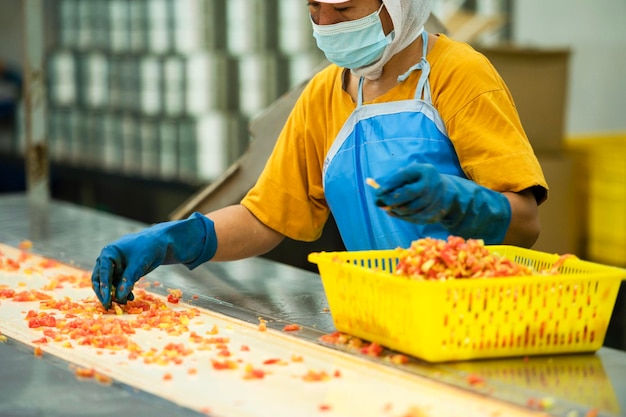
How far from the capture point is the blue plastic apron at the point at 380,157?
2047 mm

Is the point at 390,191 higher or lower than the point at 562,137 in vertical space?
higher

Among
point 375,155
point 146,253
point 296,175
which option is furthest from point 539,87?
point 146,253

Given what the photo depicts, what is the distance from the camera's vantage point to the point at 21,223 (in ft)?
11.4

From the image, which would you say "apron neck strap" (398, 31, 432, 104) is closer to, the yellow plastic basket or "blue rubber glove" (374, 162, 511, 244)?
"blue rubber glove" (374, 162, 511, 244)

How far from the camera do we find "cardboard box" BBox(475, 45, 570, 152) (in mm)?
4570

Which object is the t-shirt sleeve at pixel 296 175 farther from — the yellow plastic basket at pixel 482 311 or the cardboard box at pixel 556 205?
the cardboard box at pixel 556 205

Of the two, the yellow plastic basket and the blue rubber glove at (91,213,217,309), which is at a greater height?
the yellow plastic basket

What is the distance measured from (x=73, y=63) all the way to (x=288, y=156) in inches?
223

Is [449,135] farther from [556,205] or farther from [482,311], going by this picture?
[556,205]

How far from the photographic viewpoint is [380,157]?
2.09m

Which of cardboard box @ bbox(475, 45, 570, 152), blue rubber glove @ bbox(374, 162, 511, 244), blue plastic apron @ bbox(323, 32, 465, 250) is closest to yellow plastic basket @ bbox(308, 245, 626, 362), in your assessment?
blue rubber glove @ bbox(374, 162, 511, 244)

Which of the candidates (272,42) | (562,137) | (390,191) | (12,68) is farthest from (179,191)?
(390,191)

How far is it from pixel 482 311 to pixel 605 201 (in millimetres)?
4152

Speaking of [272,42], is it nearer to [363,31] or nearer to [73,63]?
[73,63]
